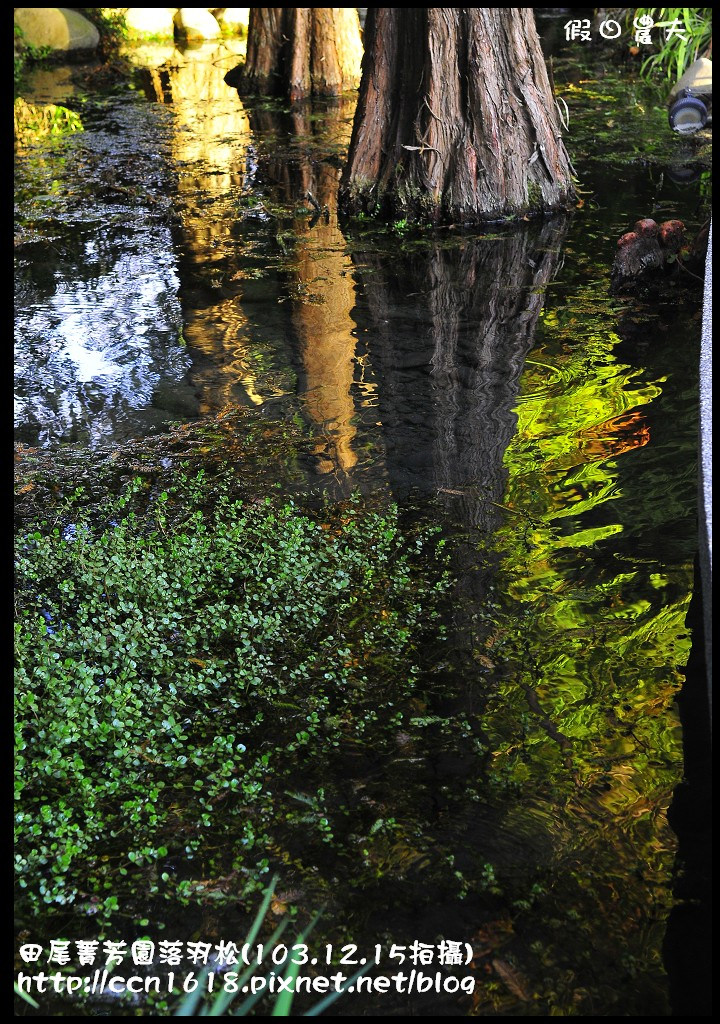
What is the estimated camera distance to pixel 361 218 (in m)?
9.16

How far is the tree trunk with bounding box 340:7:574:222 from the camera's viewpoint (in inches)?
326

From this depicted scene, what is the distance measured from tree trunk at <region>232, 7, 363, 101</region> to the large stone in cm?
543

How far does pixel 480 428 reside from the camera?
5367 mm

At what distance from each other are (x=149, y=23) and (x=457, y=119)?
14.6m

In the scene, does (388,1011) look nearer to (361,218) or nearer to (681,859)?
(681,859)

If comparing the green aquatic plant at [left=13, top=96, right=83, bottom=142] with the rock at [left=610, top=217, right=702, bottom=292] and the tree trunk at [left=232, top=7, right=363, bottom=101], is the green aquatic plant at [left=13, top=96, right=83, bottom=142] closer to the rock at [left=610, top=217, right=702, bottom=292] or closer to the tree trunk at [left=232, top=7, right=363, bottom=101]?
the tree trunk at [left=232, top=7, right=363, bottom=101]

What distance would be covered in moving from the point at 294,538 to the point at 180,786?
55.0 inches

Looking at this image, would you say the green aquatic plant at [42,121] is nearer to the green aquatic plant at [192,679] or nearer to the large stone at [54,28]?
the large stone at [54,28]

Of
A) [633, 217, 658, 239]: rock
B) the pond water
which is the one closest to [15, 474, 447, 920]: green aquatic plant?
the pond water

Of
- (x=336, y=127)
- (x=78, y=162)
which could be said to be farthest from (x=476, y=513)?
(x=336, y=127)

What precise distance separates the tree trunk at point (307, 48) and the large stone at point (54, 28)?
17.8 ft

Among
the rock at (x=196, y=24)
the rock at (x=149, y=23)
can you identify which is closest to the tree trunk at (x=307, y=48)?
the rock at (x=196, y=24)

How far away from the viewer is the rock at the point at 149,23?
65.5ft
